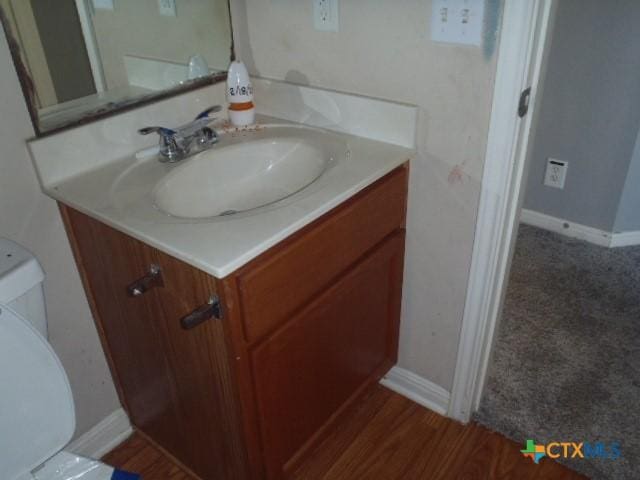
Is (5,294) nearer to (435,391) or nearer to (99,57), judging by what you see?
(99,57)

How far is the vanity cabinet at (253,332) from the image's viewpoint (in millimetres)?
997

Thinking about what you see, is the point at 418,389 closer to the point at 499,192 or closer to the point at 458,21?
the point at 499,192

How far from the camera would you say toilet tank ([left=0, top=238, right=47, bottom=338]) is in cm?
95

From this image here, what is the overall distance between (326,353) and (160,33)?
88 cm

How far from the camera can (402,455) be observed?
58.4 inches

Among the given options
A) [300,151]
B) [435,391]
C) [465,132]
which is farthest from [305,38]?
[435,391]

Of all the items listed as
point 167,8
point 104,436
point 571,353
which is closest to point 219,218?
point 167,8

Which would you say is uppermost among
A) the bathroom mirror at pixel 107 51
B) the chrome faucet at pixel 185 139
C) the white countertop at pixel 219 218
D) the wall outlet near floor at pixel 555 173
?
the bathroom mirror at pixel 107 51

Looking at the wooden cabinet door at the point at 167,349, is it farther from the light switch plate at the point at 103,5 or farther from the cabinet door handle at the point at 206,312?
the light switch plate at the point at 103,5

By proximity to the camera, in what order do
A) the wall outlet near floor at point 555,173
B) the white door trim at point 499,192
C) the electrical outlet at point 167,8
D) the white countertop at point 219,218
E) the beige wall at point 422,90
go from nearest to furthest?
the white countertop at point 219,218 < the white door trim at point 499,192 < the beige wall at point 422,90 < the electrical outlet at point 167,8 < the wall outlet near floor at point 555,173

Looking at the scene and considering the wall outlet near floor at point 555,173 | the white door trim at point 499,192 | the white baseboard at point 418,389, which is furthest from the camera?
the wall outlet near floor at point 555,173

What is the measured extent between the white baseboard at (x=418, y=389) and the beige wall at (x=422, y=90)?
0.05 metres

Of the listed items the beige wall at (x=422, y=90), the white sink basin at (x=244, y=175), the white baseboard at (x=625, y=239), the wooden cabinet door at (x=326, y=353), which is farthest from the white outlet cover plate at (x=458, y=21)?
the white baseboard at (x=625, y=239)

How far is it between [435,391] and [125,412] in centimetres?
88
